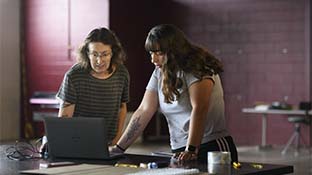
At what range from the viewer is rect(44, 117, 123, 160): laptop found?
2787 mm

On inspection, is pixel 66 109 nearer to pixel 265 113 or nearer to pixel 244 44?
pixel 265 113

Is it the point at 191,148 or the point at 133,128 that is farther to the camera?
the point at 133,128

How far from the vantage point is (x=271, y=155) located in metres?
8.26

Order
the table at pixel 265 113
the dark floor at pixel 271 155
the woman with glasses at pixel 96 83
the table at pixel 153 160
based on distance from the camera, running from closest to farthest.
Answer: the table at pixel 153 160, the woman with glasses at pixel 96 83, the dark floor at pixel 271 155, the table at pixel 265 113

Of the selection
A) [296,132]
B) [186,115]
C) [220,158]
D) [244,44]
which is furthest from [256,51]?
[220,158]

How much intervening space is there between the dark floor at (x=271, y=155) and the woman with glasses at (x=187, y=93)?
376 cm

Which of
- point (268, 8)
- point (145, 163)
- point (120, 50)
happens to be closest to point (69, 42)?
point (268, 8)

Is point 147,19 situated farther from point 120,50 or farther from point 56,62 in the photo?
point 120,50

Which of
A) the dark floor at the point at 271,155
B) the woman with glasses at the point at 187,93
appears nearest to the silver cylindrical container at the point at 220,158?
the woman with glasses at the point at 187,93

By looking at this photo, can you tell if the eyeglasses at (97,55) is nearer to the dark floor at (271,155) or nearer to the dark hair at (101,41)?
the dark hair at (101,41)

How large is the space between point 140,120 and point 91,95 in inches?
10.9

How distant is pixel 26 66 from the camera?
10500mm

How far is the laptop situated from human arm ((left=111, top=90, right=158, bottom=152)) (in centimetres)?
16

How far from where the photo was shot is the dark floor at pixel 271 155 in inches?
284
